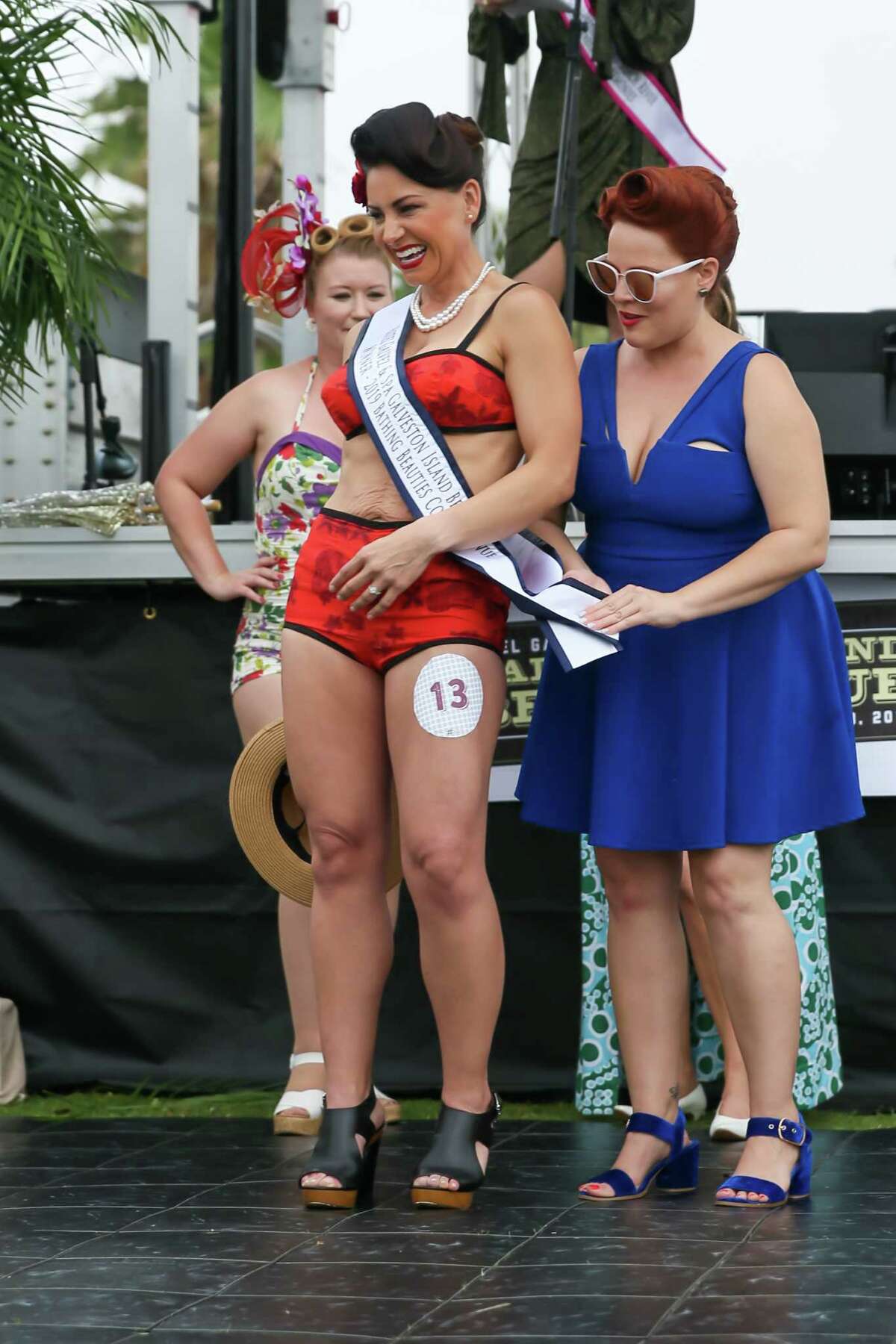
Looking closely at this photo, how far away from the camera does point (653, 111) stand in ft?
16.1

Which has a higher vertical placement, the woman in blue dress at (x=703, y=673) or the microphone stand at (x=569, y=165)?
the microphone stand at (x=569, y=165)

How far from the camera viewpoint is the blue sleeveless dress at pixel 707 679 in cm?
301

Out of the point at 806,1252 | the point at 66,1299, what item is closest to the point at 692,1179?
the point at 806,1252

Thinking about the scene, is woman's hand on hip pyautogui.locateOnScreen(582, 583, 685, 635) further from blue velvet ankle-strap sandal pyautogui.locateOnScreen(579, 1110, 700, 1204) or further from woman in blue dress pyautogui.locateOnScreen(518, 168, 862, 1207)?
blue velvet ankle-strap sandal pyautogui.locateOnScreen(579, 1110, 700, 1204)

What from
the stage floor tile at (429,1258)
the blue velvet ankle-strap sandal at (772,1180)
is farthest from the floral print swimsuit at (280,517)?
the blue velvet ankle-strap sandal at (772,1180)

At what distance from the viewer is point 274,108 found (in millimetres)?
25422

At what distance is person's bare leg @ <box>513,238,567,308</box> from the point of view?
4.80m

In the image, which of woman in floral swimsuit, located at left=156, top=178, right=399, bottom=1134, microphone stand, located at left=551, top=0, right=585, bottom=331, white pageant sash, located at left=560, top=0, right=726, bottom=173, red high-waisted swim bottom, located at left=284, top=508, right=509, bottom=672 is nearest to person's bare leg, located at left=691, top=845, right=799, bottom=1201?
red high-waisted swim bottom, located at left=284, top=508, right=509, bottom=672

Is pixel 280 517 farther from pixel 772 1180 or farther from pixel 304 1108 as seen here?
pixel 772 1180

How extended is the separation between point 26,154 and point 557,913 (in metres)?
2.03

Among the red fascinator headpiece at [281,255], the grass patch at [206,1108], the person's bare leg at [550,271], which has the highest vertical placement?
the person's bare leg at [550,271]

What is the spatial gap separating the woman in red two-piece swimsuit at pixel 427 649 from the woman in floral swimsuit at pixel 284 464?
728 mm

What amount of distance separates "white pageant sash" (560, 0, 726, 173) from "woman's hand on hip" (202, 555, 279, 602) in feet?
5.36

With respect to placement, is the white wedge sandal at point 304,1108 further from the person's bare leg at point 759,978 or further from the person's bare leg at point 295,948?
the person's bare leg at point 759,978
